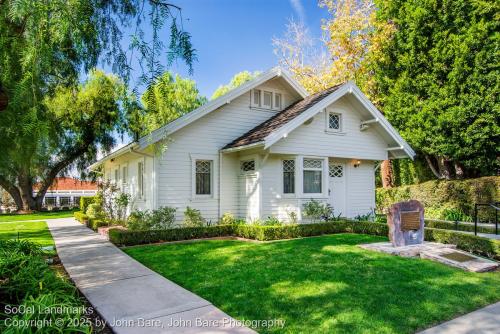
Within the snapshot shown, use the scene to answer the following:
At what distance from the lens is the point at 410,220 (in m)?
8.74

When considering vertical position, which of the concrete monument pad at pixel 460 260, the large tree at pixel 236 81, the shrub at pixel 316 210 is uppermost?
the large tree at pixel 236 81

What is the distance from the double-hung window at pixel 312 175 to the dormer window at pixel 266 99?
3.41 metres

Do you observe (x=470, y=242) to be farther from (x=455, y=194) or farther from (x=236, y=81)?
(x=236, y=81)

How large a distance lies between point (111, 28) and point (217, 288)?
15.2ft

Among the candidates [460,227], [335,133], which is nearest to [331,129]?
[335,133]

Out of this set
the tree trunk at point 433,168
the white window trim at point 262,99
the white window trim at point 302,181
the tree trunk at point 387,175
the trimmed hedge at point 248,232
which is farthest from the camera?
the tree trunk at point 387,175

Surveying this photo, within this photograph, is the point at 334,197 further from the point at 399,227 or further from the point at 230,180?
the point at 399,227

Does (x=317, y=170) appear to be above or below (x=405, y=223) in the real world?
above

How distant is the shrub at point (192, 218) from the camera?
11.9 meters

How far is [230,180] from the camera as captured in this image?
530 inches

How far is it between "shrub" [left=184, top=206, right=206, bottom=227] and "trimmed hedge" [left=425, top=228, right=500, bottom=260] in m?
7.41

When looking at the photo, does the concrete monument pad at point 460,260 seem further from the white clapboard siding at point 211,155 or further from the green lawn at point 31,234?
the green lawn at point 31,234

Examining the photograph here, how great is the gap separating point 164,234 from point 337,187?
24.9 feet

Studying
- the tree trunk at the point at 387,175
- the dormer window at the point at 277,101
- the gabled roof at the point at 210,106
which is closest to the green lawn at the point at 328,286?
the gabled roof at the point at 210,106
